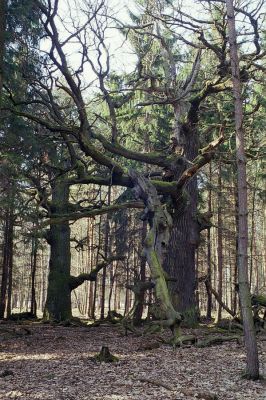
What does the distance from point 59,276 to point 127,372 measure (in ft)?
35.4

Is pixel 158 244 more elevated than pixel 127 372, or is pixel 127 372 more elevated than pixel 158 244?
pixel 158 244

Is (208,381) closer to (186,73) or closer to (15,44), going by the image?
(15,44)

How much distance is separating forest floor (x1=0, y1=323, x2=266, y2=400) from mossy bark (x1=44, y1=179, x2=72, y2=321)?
244 inches

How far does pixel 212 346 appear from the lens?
32.4 ft

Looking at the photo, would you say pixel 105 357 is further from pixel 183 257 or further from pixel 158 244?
pixel 183 257

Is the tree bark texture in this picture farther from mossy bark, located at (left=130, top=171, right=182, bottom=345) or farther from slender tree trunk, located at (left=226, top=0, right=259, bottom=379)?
slender tree trunk, located at (left=226, top=0, right=259, bottom=379)

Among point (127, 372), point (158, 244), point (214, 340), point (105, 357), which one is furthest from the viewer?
point (158, 244)

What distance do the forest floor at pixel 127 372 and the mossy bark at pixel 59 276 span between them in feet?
20.3

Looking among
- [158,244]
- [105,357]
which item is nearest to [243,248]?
[105,357]

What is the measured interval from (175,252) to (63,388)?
7.72 meters

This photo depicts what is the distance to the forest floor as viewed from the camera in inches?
234

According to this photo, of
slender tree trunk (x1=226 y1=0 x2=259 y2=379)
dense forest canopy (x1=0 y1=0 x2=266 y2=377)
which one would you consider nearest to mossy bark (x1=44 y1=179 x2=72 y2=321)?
dense forest canopy (x1=0 y1=0 x2=266 y2=377)

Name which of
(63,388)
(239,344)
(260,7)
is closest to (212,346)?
(239,344)

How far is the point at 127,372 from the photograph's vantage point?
7.23 metres
